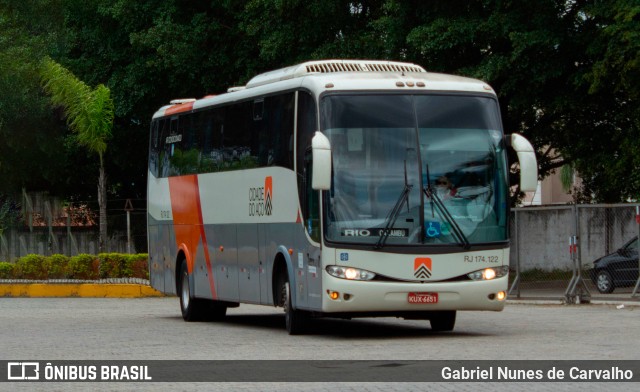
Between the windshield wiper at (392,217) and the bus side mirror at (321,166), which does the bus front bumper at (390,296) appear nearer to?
the windshield wiper at (392,217)

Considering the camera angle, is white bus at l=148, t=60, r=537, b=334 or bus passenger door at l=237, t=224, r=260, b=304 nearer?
white bus at l=148, t=60, r=537, b=334

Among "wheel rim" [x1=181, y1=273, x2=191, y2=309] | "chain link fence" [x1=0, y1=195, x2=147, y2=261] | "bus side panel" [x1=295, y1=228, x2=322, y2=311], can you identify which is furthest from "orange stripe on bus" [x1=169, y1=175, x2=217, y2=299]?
"chain link fence" [x1=0, y1=195, x2=147, y2=261]

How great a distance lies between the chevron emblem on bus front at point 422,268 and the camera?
1870 centimetres

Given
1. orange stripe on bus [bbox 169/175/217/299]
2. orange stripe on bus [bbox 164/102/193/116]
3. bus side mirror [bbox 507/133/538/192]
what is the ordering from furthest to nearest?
orange stripe on bus [bbox 164/102/193/116]
orange stripe on bus [bbox 169/175/217/299]
bus side mirror [bbox 507/133/538/192]

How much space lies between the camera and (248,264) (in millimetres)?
22609

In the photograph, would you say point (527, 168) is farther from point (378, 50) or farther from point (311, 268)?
point (378, 50)

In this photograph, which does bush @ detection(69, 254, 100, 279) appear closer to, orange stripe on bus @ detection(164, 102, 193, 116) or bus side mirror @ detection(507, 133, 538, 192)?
orange stripe on bus @ detection(164, 102, 193, 116)

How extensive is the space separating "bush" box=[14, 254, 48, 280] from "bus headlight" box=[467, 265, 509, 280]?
1982 cm

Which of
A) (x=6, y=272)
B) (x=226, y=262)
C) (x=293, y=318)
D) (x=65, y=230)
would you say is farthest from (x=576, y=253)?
(x=65, y=230)

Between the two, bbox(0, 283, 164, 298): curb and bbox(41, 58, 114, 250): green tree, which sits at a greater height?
bbox(41, 58, 114, 250): green tree

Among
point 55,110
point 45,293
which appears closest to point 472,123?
point 45,293

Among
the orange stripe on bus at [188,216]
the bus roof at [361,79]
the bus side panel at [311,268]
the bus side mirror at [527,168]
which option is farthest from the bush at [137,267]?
the bus side mirror at [527,168]

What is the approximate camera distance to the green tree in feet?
135

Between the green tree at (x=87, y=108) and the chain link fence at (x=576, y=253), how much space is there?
13522 millimetres
